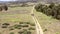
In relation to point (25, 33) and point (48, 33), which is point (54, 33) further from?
point (25, 33)

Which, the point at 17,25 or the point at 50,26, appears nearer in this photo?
the point at 50,26

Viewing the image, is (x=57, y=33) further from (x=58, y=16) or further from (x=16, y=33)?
(x=58, y=16)

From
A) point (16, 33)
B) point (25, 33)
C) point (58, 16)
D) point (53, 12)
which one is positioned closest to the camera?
point (25, 33)

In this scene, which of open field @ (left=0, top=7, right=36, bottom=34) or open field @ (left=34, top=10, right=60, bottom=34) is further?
open field @ (left=0, top=7, right=36, bottom=34)

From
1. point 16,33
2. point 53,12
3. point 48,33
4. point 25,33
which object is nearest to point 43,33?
point 48,33

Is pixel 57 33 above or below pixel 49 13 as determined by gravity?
above

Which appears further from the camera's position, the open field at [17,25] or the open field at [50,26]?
the open field at [17,25]

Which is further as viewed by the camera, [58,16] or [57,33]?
[58,16]

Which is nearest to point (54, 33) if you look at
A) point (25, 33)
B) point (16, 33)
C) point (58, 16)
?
point (25, 33)

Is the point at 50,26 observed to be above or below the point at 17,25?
above

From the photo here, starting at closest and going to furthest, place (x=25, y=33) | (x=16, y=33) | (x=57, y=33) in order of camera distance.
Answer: (x=57, y=33) < (x=25, y=33) < (x=16, y=33)
